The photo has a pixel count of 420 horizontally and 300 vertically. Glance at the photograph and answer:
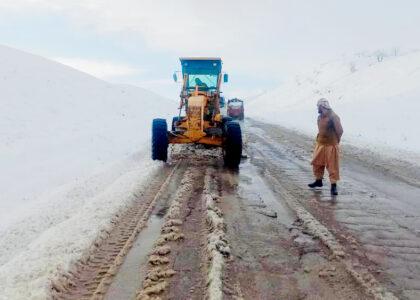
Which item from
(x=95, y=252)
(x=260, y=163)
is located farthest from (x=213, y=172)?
(x=95, y=252)

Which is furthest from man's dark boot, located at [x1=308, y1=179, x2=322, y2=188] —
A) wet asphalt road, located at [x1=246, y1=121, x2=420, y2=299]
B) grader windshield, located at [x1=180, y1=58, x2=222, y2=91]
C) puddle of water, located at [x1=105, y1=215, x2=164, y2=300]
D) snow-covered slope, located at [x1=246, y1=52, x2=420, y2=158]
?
snow-covered slope, located at [x1=246, y1=52, x2=420, y2=158]

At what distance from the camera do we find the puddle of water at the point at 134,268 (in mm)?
3752

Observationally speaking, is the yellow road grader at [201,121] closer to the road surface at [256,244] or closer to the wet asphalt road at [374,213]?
the wet asphalt road at [374,213]

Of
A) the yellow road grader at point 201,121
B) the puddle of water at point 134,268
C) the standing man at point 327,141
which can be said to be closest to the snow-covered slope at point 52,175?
the puddle of water at point 134,268

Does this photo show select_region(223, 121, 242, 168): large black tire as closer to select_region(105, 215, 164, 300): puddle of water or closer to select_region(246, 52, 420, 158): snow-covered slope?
select_region(105, 215, 164, 300): puddle of water

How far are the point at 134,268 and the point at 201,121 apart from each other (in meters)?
7.31

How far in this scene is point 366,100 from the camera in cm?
4059

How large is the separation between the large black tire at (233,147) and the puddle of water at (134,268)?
15.7ft

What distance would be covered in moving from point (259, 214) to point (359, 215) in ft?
4.51

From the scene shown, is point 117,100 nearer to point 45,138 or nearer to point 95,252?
point 45,138

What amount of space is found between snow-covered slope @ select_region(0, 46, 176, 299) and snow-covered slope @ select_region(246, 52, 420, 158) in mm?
9027

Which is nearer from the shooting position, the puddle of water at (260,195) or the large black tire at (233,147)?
the puddle of water at (260,195)

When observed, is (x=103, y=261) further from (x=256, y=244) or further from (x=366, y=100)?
(x=366, y=100)

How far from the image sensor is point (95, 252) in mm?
4773
